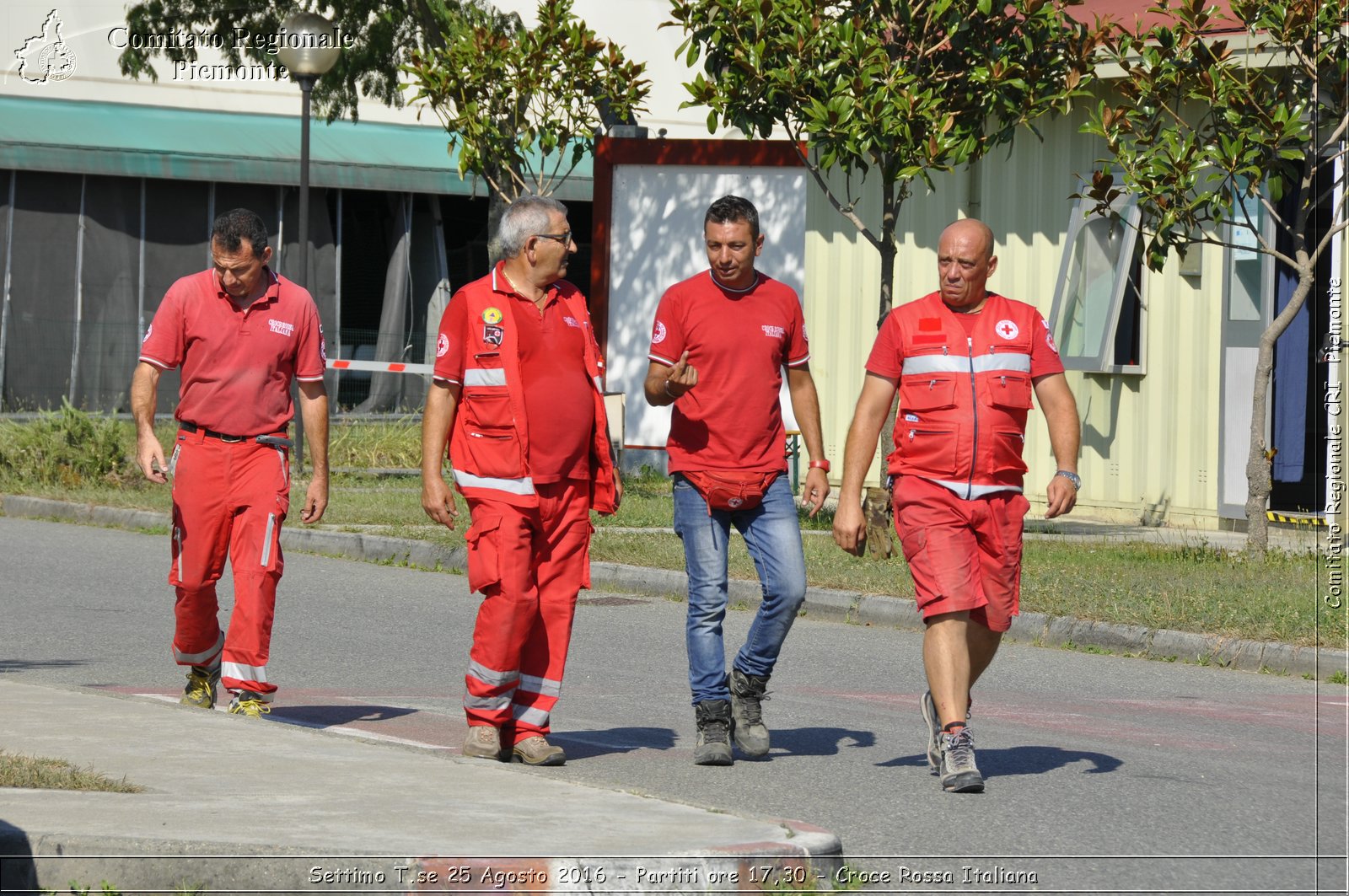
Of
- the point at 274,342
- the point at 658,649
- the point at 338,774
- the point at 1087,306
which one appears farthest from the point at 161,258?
the point at 338,774

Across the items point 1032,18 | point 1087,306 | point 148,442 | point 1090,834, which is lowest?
point 1090,834

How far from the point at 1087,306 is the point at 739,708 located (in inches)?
422

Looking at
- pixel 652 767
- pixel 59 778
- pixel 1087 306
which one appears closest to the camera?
pixel 59 778

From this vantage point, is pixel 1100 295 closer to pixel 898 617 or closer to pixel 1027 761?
pixel 898 617

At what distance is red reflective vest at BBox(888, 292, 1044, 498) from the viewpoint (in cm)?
697

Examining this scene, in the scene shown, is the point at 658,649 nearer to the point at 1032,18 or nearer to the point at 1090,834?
the point at 1090,834

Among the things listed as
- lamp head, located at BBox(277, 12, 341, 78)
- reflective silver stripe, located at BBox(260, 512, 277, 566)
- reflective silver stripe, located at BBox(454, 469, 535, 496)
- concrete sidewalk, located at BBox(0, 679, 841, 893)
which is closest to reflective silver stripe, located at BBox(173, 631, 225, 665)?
reflective silver stripe, located at BBox(260, 512, 277, 566)

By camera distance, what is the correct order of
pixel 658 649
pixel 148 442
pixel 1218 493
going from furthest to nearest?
1. pixel 1218 493
2. pixel 658 649
3. pixel 148 442

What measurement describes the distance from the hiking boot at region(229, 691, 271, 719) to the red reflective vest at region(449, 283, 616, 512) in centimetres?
151

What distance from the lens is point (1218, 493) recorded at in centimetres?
1650

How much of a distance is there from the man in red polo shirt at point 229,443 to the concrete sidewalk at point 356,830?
1227mm

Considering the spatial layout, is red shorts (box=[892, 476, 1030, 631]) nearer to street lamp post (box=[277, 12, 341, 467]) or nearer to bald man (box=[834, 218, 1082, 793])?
bald man (box=[834, 218, 1082, 793])

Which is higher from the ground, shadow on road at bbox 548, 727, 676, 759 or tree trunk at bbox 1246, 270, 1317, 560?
tree trunk at bbox 1246, 270, 1317, 560

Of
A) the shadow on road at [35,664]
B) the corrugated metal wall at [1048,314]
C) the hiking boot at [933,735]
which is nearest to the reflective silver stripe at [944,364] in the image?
the hiking boot at [933,735]
